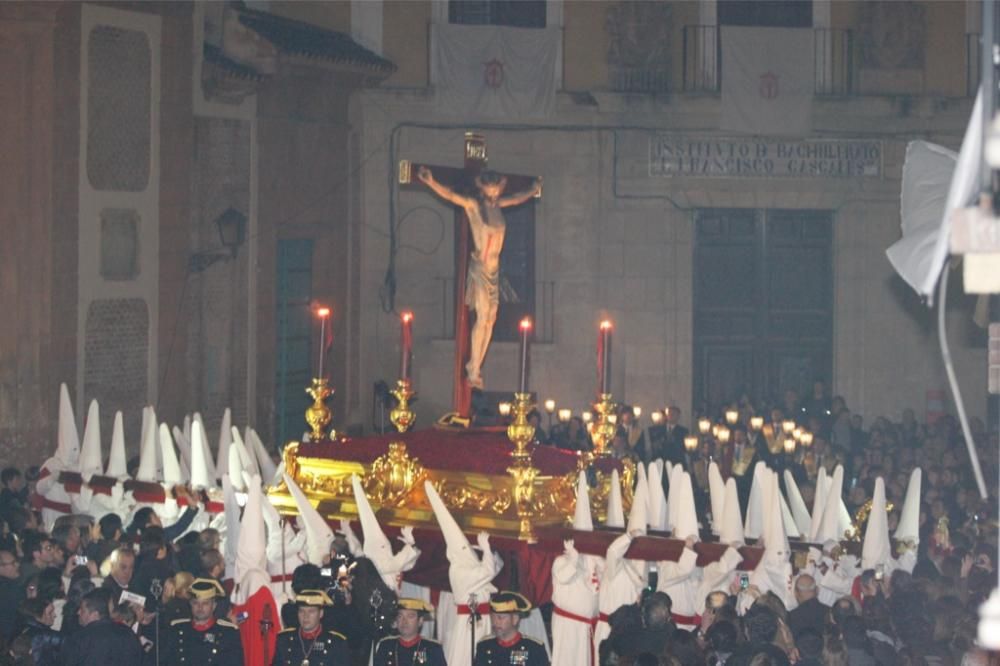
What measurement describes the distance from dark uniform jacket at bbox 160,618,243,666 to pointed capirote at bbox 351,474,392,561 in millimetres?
1653

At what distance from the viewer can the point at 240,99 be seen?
2012 centimetres

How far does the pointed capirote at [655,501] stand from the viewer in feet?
42.0

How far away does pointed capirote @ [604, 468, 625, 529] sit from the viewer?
42.6ft

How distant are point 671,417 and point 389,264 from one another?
5.51 metres

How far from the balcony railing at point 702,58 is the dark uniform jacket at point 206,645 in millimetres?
14111

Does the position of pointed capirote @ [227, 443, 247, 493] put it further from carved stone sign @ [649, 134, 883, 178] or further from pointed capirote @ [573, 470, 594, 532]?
carved stone sign @ [649, 134, 883, 178]

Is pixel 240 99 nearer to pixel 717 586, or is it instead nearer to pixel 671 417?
pixel 671 417

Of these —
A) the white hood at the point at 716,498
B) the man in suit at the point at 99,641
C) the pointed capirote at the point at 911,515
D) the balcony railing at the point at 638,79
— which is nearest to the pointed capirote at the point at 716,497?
the white hood at the point at 716,498

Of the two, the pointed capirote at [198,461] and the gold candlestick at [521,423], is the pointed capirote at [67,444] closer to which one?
the pointed capirote at [198,461]

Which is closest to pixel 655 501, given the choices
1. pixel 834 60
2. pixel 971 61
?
pixel 834 60

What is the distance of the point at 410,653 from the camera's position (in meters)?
10.4

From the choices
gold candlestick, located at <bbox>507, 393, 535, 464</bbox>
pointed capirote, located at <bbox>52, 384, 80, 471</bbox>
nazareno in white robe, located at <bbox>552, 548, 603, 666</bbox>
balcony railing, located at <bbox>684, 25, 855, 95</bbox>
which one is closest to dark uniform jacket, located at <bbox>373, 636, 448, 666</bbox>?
nazareno in white robe, located at <bbox>552, 548, 603, 666</bbox>

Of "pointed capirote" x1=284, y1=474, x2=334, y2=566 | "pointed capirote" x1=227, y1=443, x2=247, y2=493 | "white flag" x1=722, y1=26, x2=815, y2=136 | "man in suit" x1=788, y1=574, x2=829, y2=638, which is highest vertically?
"white flag" x1=722, y1=26, x2=815, y2=136

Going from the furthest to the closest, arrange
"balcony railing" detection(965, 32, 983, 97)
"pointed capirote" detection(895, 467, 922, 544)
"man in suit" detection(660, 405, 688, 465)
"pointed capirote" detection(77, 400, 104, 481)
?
1. "balcony railing" detection(965, 32, 983, 97)
2. "man in suit" detection(660, 405, 688, 465)
3. "pointed capirote" detection(77, 400, 104, 481)
4. "pointed capirote" detection(895, 467, 922, 544)
